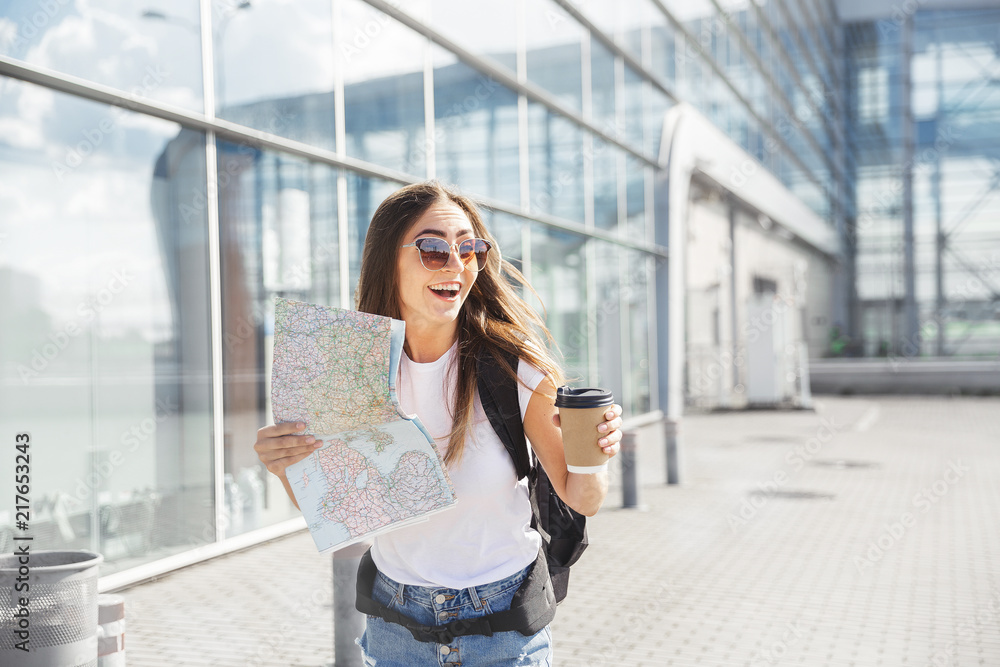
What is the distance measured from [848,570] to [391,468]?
18.7ft

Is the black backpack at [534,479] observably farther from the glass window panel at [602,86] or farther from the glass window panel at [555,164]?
the glass window panel at [602,86]

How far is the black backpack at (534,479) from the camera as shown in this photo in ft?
5.94

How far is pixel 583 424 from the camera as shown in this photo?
5.26 ft

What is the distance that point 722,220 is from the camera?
26.5m

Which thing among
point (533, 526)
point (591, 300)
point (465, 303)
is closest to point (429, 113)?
point (591, 300)

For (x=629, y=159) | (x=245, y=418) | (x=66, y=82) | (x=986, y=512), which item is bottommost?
(x=986, y=512)

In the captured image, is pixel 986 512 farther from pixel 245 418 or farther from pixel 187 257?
pixel 187 257

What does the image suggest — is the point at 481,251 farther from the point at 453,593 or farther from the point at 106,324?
the point at 106,324

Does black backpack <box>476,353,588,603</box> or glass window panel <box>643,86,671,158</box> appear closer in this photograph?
black backpack <box>476,353,588,603</box>

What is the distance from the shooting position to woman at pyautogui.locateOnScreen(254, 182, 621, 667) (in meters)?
1.78

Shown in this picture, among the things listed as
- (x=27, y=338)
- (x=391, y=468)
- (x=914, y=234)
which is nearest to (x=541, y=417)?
(x=391, y=468)

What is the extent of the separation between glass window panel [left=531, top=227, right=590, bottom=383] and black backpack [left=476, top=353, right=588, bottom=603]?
1086 cm

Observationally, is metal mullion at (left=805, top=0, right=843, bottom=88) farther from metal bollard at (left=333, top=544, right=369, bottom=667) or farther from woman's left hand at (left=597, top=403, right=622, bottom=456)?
woman's left hand at (left=597, top=403, right=622, bottom=456)

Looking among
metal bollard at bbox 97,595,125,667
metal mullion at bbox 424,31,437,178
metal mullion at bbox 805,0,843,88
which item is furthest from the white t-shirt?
metal mullion at bbox 805,0,843,88
